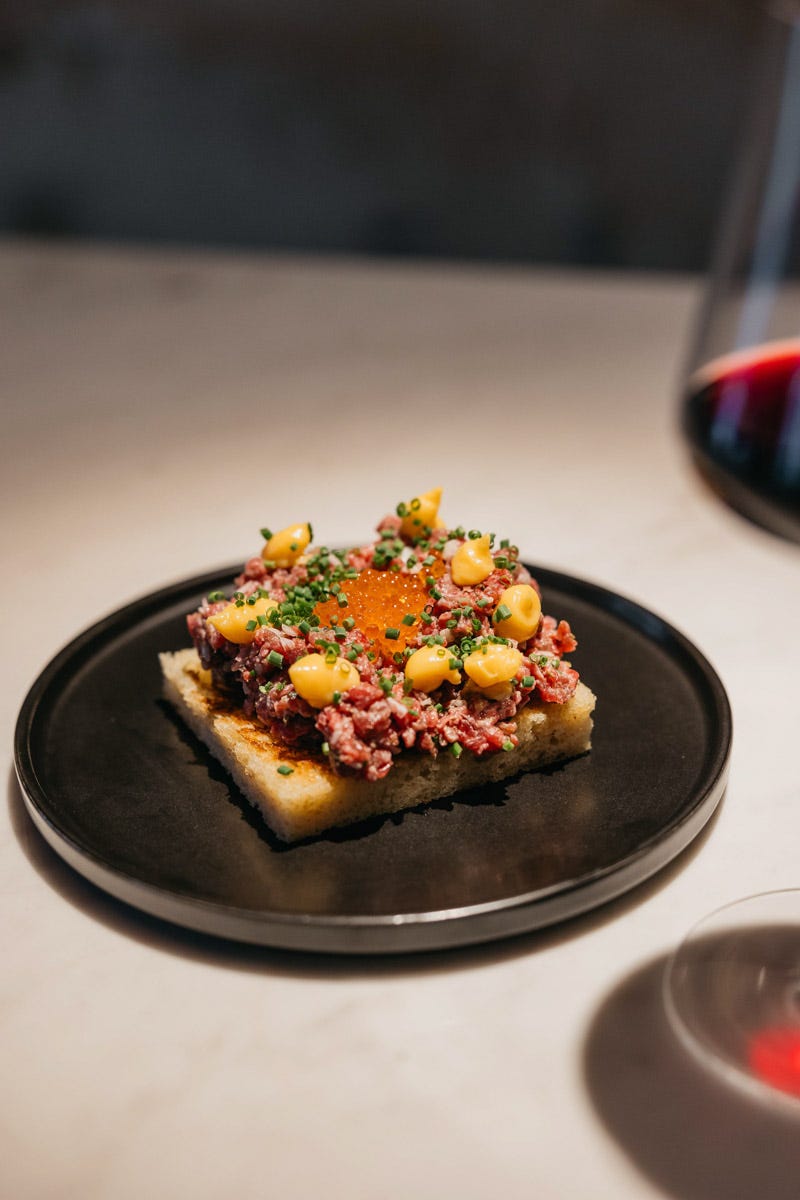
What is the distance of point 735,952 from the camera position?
1.58 metres

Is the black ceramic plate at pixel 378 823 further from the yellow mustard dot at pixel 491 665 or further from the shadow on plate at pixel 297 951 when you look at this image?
the yellow mustard dot at pixel 491 665

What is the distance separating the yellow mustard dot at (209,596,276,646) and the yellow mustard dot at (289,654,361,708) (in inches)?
6.0

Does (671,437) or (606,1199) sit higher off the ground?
(671,437)

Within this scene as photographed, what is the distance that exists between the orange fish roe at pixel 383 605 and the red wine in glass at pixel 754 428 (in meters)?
0.79

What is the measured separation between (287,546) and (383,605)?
0.24 meters

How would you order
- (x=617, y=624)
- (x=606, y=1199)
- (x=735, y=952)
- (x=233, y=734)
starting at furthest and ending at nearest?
(x=617, y=624) < (x=233, y=734) < (x=735, y=952) < (x=606, y=1199)

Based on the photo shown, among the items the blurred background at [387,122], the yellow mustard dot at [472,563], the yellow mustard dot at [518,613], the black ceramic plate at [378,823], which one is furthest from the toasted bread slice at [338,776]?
the blurred background at [387,122]

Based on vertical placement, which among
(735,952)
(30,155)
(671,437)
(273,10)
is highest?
(273,10)

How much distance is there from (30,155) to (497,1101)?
436 centimetres

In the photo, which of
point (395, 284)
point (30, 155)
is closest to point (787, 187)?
point (395, 284)

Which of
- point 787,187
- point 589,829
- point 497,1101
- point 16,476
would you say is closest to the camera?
point 787,187

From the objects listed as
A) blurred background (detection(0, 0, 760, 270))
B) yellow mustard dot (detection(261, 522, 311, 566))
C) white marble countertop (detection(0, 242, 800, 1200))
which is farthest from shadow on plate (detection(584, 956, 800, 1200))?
blurred background (detection(0, 0, 760, 270))

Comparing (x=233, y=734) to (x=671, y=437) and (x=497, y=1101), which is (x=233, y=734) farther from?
(x=671, y=437)

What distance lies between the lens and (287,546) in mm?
2131
